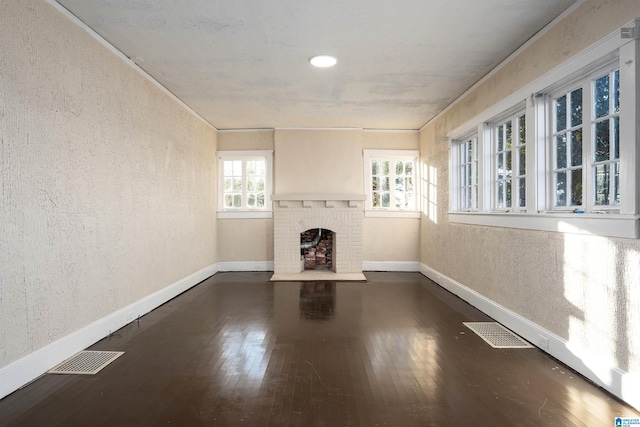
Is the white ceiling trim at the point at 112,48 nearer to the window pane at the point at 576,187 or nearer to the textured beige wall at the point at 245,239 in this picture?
the textured beige wall at the point at 245,239

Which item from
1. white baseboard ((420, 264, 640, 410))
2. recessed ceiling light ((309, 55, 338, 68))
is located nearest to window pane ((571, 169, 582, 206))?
white baseboard ((420, 264, 640, 410))

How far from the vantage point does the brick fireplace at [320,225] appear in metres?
6.44

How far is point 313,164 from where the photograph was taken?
659cm

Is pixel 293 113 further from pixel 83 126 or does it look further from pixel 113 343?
pixel 113 343

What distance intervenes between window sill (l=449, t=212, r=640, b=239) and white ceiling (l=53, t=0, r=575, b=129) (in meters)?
1.55

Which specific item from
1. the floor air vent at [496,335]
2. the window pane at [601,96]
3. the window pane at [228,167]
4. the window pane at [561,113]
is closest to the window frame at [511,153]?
the window pane at [561,113]

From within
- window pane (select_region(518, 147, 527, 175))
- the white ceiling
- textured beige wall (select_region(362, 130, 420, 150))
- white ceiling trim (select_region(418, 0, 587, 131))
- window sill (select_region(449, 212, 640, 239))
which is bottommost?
window sill (select_region(449, 212, 640, 239))

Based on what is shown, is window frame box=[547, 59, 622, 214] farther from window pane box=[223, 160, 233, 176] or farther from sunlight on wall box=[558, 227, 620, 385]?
window pane box=[223, 160, 233, 176]

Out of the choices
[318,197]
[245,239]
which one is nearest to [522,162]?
[318,197]

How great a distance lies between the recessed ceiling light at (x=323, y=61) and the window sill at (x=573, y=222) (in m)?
2.30

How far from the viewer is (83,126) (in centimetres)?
302

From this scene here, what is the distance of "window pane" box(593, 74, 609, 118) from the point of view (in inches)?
98.2

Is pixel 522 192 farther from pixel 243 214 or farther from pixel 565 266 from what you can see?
pixel 243 214

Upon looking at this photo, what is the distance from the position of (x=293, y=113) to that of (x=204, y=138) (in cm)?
161
